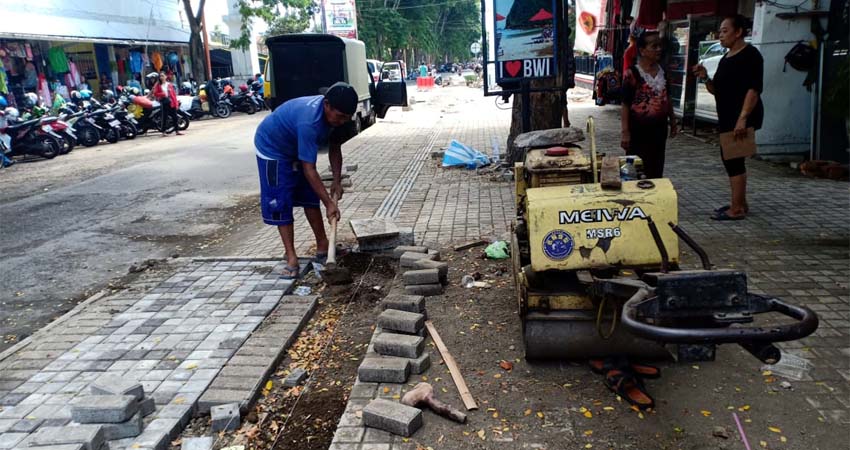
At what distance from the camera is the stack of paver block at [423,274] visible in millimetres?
4444

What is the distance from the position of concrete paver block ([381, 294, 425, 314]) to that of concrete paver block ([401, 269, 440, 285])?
392 millimetres

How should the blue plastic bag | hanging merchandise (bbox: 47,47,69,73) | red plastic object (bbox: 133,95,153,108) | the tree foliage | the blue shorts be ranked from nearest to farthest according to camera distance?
the blue shorts, the blue plastic bag, red plastic object (bbox: 133,95,153,108), hanging merchandise (bbox: 47,47,69,73), the tree foliage

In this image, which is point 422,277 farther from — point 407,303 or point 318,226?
point 318,226

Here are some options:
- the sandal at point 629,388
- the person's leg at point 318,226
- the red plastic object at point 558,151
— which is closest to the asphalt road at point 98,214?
the person's leg at point 318,226

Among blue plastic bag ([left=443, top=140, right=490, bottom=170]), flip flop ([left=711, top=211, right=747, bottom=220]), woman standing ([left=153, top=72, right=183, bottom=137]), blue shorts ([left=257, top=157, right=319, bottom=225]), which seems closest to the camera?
blue shorts ([left=257, top=157, right=319, bottom=225])

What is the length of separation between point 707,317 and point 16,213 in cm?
884

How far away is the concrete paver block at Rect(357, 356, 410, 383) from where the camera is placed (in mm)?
3240

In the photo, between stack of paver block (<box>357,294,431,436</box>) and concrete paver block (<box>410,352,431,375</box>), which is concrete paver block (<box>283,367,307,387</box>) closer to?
stack of paver block (<box>357,294,431,436</box>)

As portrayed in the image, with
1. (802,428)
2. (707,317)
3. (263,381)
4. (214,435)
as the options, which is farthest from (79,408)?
(802,428)

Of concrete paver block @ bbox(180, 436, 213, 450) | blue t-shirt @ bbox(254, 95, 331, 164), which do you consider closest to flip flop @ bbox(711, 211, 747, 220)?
blue t-shirt @ bbox(254, 95, 331, 164)

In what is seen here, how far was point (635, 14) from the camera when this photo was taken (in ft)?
39.6

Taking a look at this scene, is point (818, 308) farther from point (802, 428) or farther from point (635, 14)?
point (635, 14)

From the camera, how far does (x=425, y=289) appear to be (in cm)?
443

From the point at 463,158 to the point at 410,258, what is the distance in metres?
5.16
